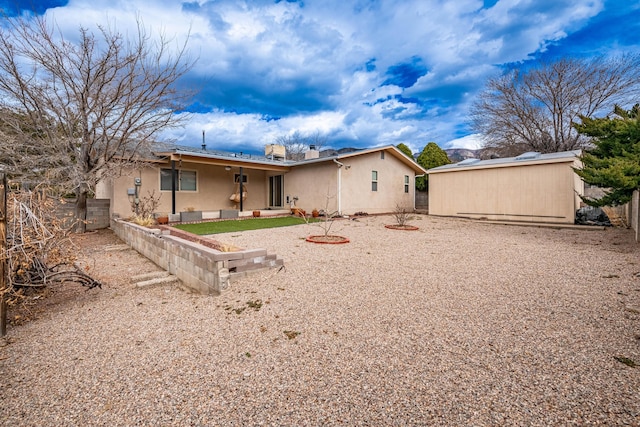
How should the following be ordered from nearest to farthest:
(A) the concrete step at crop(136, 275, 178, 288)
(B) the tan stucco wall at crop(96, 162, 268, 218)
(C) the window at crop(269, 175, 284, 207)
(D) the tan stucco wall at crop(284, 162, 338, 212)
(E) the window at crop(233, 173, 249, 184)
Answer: (A) the concrete step at crop(136, 275, 178, 288)
(B) the tan stucco wall at crop(96, 162, 268, 218)
(D) the tan stucco wall at crop(284, 162, 338, 212)
(E) the window at crop(233, 173, 249, 184)
(C) the window at crop(269, 175, 284, 207)

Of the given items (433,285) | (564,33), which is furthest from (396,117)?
(433,285)

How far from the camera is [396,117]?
66.5 ft

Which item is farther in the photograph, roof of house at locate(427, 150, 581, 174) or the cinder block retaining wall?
roof of house at locate(427, 150, 581, 174)

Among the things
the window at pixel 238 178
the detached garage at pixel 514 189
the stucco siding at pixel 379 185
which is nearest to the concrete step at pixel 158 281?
the stucco siding at pixel 379 185

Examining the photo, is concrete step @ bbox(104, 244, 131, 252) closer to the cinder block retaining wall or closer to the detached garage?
the cinder block retaining wall

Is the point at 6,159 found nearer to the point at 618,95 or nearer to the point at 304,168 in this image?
the point at 304,168

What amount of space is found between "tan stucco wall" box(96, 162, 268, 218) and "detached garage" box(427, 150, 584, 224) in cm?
903

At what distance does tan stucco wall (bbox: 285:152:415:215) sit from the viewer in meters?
12.8

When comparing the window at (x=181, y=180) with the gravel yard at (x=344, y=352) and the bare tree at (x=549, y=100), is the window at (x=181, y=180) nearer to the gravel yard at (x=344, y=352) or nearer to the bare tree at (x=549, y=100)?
the gravel yard at (x=344, y=352)

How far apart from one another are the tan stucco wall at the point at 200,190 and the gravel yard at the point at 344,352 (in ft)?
26.7

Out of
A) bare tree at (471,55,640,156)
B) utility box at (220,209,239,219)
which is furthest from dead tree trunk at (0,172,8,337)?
bare tree at (471,55,640,156)

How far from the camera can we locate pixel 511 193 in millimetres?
11180

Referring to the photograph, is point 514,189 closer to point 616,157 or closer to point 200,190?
point 616,157

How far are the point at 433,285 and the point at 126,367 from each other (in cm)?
346
